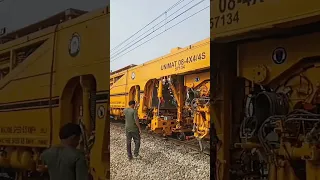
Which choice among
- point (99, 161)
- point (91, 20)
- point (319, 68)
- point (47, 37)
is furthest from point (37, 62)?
point (319, 68)

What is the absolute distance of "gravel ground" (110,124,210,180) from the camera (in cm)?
173

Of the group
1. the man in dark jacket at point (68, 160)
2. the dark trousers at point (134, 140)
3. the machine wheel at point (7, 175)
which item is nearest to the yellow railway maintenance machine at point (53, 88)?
the machine wheel at point (7, 175)

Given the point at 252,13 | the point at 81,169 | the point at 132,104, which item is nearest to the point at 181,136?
the point at 132,104

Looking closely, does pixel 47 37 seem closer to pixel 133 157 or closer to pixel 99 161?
pixel 99 161

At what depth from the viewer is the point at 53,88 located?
122 inches

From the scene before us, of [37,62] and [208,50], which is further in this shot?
[37,62]

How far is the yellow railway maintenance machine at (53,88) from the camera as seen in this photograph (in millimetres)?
2469

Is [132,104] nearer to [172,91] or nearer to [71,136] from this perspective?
[172,91]

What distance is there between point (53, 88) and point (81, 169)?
0.95 m

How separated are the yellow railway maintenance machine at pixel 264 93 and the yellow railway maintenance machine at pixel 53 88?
660 mm

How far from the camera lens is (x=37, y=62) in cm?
336

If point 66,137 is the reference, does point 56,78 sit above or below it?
above

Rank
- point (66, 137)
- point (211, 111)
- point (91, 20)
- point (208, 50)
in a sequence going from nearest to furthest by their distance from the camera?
point (208, 50) < point (211, 111) < point (66, 137) < point (91, 20)

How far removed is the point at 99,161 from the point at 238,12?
3.82 ft
